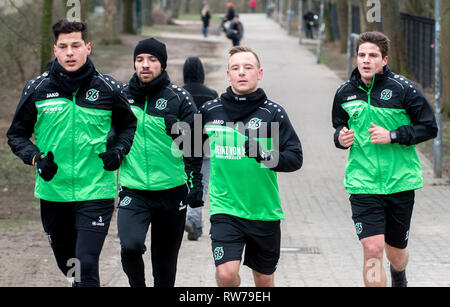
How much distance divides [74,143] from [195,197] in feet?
2.91

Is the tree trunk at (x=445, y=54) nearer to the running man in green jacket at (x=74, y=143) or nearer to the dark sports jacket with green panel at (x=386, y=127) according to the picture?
the dark sports jacket with green panel at (x=386, y=127)

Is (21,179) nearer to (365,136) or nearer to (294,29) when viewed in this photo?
(365,136)

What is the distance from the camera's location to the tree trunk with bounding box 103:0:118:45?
39.5m

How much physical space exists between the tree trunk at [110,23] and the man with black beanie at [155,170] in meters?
32.8

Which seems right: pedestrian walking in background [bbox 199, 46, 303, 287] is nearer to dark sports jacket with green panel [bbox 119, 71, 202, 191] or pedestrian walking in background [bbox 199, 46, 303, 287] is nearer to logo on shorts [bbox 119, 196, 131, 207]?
dark sports jacket with green panel [bbox 119, 71, 202, 191]

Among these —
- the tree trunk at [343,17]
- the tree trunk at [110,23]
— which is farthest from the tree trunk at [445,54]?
the tree trunk at [110,23]

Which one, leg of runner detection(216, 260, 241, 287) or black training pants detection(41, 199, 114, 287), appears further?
black training pants detection(41, 199, 114, 287)

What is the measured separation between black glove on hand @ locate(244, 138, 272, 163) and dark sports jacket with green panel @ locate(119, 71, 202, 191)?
80cm

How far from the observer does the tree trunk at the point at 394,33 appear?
76.3 ft

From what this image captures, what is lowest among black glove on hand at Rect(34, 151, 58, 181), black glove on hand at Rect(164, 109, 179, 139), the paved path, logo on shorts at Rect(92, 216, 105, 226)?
the paved path

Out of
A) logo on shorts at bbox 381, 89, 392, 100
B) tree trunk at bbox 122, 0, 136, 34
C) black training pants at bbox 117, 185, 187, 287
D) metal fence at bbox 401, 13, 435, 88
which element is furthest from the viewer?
tree trunk at bbox 122, 0, 136, 34

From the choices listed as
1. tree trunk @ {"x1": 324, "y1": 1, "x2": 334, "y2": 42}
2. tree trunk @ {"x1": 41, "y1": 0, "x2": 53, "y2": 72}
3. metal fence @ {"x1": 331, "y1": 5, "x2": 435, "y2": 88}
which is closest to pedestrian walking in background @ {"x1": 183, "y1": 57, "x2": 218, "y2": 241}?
tree trunk @ {"x1": 41, "y1": 0, "x2": 53, "y2": 72}

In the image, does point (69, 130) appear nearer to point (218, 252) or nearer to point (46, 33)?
point (218, 252)

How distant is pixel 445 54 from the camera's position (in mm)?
19969
